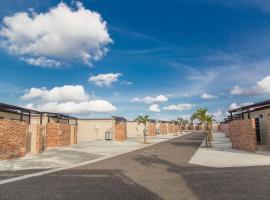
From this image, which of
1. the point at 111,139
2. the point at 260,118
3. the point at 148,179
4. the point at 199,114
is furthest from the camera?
the point at 111,139

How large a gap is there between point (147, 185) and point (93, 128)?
41.9 m

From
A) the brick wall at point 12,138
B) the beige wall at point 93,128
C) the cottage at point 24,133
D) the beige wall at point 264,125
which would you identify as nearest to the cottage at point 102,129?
the beige wall at point 93,128

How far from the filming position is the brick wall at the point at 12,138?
2113 centimetres

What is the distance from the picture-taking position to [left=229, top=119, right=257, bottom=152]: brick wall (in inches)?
929

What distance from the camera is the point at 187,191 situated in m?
10.2

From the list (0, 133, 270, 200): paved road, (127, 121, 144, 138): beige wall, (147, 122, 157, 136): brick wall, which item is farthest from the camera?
(127, 121, 144, 138): beige wall

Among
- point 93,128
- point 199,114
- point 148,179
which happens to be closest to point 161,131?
point 93,128

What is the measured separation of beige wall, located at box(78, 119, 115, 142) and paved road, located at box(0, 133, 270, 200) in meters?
35.9

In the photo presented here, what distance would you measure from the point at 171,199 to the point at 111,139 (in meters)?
41.8

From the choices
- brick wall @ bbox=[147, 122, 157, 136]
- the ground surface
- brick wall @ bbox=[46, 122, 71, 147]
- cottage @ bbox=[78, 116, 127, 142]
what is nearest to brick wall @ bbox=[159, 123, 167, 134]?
brick wall @ bbox=[147, 122, 157, 136]

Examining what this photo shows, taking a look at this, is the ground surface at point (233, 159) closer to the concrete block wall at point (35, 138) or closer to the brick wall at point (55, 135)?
the concrete block wall at point (35, 138)

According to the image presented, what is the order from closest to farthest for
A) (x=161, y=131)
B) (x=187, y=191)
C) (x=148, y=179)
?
(x=187, y=191) < (x=148, y=179) < (x=161, y=131)

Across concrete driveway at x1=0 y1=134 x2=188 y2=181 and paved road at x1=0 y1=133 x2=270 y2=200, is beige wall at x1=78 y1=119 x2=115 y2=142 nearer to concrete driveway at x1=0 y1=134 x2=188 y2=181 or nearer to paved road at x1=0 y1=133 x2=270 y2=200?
concrete driveway at x1=0 y1=134 x2=188 y2=181

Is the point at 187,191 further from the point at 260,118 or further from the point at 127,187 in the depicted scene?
→ the point at 260,118
